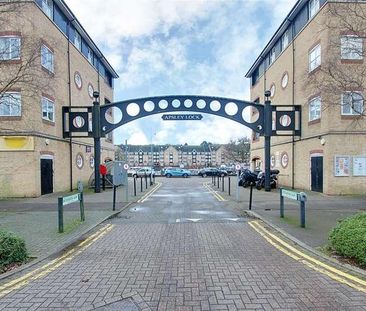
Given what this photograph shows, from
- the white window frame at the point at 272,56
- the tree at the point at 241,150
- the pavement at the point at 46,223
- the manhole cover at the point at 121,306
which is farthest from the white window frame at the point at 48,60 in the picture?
the tree at the point at 241,150

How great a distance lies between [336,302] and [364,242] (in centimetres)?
183

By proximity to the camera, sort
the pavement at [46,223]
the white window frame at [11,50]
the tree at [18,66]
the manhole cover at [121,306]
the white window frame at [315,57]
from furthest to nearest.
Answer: the white window frame at [315,57] → the tree at [18,66] → the white window frame at [11,50] → the pavement at [46,223] → the manhole cover at [121,306]

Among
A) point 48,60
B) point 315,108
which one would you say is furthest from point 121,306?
point 48,60

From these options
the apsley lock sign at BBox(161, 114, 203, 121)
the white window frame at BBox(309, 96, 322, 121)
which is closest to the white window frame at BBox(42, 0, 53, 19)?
the apsley lock sign at BBox(161, 114, 203, 121)

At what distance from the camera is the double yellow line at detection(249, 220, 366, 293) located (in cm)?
510

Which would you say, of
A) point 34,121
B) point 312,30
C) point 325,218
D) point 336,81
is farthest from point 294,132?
point 34,121

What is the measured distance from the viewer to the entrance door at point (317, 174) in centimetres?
1959

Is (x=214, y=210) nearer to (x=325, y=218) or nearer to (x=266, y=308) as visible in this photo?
(x=325, y=218)

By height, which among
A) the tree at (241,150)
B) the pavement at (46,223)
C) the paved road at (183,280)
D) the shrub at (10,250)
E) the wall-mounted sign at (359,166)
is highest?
the tree at (241,150)

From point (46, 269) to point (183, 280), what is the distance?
102 inches

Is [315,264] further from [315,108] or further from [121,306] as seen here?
[315,108]

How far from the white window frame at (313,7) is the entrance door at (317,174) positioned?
919cm

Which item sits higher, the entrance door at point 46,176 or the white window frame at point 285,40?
the white window frame at point 285,40

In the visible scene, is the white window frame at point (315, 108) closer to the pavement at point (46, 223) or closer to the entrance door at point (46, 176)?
the pavement at point (46, 223)
